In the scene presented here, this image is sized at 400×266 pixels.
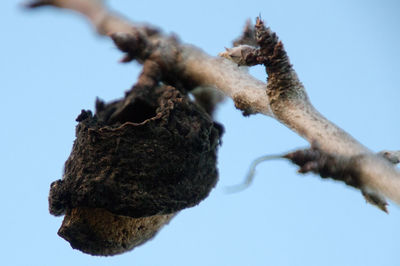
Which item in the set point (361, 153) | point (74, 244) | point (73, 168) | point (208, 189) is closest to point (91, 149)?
point (73, 168)

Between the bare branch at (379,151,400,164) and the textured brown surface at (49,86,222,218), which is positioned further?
the textured brown surface at (49,86,222,218)

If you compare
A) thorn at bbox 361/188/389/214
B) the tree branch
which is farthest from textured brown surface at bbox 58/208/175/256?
thorn at bbox 361/188/389/214

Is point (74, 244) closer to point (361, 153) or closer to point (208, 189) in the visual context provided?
point (208, 189)

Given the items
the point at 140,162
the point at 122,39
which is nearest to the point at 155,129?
the point at 140,162

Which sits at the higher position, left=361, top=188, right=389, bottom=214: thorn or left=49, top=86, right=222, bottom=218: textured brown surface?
left=49, top=86, right=222, bottom=218: textured brown surface

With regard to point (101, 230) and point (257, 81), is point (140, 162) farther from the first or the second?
point (257, 81)

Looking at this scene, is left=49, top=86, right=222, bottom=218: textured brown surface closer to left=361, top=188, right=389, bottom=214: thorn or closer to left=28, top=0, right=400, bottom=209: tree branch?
left=28, top=0, right=400, bottom=209: tree branch
